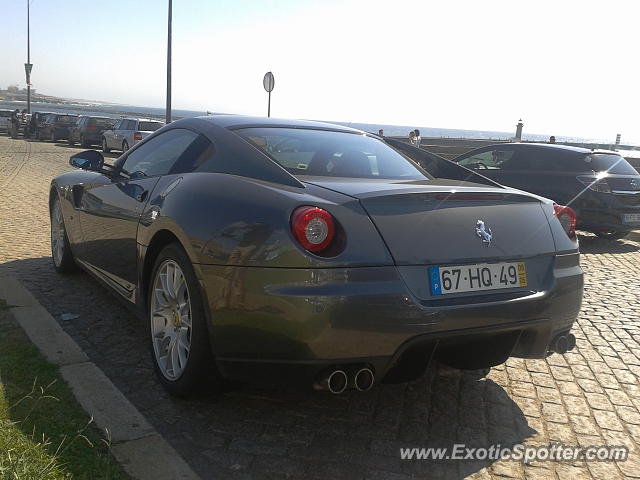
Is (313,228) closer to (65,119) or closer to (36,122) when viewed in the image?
(65,119)

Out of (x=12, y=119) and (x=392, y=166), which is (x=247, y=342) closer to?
(x=392, y=166)

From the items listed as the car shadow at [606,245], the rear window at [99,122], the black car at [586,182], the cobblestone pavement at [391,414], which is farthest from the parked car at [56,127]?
the cobblestone pavement at [391,414]

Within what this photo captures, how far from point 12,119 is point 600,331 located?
39545 millimetres

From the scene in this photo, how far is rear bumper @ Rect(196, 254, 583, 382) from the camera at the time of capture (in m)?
2.63

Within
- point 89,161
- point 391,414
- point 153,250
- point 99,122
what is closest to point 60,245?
point 89,161

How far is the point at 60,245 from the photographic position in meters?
5.72

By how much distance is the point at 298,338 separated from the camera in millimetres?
2646

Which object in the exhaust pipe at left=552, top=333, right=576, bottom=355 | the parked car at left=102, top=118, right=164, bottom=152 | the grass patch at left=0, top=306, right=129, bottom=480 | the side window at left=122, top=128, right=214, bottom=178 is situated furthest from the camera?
the parked car at left=102, top=118, right=164, bottom=152

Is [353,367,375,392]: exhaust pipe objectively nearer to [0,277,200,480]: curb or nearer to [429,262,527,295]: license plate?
[429,262,527,295]: license plate

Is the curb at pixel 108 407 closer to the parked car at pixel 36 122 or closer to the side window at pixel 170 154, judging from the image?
the side window at pixel 170 154

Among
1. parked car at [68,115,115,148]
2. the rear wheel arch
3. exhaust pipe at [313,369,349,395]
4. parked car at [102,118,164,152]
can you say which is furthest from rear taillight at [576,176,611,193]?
parked car at [68,115,115,148]

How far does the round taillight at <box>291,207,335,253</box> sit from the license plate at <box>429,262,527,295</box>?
48 cm

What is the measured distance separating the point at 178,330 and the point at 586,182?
794 centimetres

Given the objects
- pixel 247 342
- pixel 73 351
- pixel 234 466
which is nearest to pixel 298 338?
pixel 247 342
